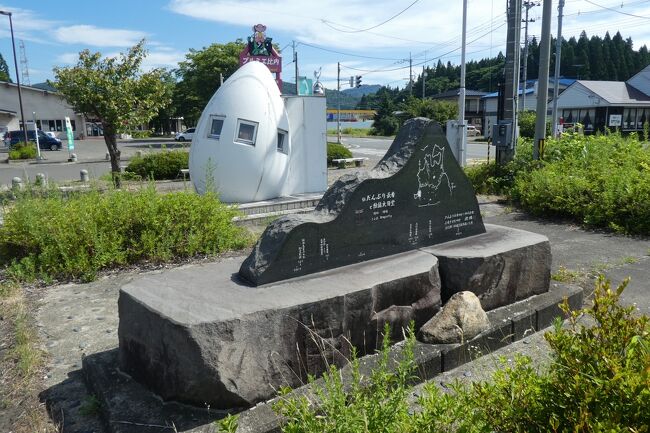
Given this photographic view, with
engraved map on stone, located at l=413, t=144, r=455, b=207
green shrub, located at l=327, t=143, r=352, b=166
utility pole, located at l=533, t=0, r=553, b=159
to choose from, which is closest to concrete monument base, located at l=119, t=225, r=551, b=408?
engraved map on stone, located at l=413, t=144, r=455, b=207

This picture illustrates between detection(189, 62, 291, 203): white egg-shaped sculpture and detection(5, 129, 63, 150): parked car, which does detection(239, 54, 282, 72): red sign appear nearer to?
detection(189, 62, 291, 203): white egg-shaped sculpture

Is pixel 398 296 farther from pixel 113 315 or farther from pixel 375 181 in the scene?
pixel 113 315

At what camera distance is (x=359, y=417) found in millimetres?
2201

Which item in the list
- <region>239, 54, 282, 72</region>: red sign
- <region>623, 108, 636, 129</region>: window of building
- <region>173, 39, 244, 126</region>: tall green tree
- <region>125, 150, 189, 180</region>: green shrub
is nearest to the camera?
<region>239, 54, 282, 72</region>: red sign

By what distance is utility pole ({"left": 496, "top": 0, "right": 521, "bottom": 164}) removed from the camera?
37.7 ft

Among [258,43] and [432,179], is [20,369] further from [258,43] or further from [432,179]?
[258,43]

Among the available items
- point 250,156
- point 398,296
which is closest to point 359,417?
point 398,296

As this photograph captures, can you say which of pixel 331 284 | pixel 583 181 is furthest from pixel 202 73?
pixel 331 284

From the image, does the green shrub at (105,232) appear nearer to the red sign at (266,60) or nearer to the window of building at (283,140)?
the window of building at (283,140)

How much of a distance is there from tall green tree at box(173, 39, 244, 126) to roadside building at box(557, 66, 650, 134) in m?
26.8

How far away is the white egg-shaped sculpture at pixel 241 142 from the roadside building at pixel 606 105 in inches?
1250

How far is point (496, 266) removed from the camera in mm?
4625

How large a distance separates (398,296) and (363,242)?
62 cm

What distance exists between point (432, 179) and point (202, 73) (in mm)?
42849
